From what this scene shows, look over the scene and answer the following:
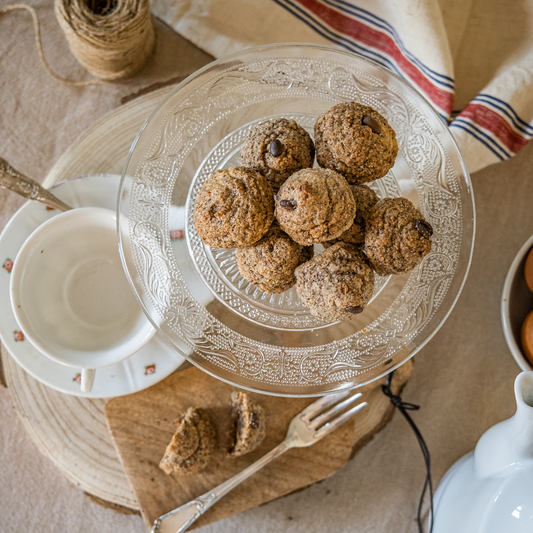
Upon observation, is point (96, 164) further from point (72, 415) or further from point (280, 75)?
point (72, 415)

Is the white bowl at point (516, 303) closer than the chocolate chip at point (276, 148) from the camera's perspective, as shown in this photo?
No

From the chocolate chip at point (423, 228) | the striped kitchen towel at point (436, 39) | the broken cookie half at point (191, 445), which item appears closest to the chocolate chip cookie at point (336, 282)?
the chocolate chip at point (423, 228)

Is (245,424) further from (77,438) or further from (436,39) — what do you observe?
(436,39)

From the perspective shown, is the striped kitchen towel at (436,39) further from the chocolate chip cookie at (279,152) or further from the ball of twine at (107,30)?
the chocolate chip cookie at (279,152)

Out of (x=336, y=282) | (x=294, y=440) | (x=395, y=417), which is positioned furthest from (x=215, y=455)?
(x=336, y=282)

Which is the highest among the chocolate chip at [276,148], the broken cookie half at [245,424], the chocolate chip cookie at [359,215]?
the chocolate chip at [276,148]

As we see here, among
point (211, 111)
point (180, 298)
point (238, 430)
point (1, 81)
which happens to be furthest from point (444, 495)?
Result: point (1, 81)

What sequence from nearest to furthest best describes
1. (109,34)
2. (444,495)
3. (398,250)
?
(398,250), (109,34), (444,495)
